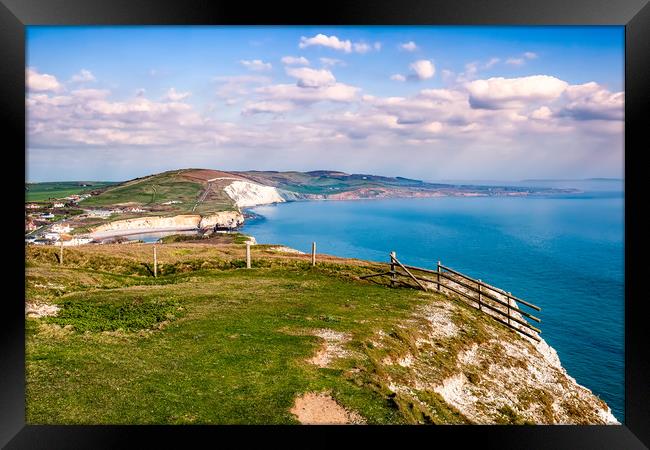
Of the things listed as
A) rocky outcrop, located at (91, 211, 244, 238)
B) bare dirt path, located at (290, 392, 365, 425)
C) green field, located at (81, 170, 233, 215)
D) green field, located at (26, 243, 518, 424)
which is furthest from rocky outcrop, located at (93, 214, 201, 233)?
bare dirt path, located at (290, 392, 365, 425)

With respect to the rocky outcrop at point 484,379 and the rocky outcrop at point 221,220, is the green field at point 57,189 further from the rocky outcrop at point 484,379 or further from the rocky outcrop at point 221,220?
the rocky outcrop at point 484,379

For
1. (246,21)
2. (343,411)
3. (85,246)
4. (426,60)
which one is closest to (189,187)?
(85,246)

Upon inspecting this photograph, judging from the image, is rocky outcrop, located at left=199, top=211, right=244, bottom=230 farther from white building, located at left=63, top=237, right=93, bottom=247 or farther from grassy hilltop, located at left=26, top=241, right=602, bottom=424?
grassy hilltop, located at left=26, top=241, right=602, bottom=424

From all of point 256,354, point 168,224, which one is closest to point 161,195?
point 168,224

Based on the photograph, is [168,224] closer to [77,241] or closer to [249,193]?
[77,241]

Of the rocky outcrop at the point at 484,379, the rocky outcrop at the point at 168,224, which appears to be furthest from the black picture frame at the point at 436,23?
the rocky outcrop at the point at 168,224

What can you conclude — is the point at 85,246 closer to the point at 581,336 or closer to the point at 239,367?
the point at 239,367
